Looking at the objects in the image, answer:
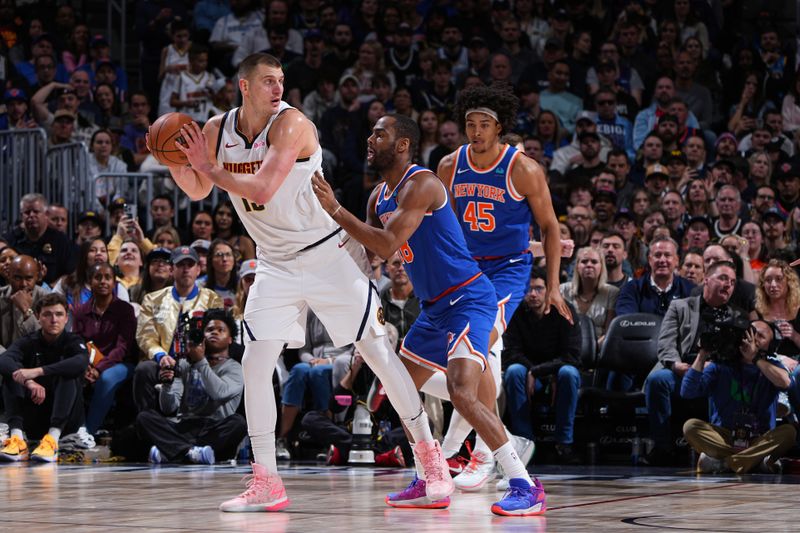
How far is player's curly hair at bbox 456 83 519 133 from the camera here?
6.77 m

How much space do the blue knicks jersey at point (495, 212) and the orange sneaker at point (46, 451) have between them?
14.4ft

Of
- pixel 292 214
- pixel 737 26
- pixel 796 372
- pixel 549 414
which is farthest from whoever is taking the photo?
pixel 737 26

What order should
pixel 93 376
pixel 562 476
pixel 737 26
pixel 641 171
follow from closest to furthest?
pixel 562 476, pixel 93 376, pixel 641 171, pixel 737 26

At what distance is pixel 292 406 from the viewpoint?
33.1 feet

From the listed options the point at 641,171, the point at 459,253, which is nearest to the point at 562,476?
the point at 459,253

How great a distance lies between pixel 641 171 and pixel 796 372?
4.85 m

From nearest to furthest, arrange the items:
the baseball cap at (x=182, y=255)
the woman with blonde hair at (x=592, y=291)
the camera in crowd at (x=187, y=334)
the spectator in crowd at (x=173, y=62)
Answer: the camera in crowd at (x=187, y=334)
the woman with blonde hair at (x=592, y=291)
the baseball cap at (x=182, y=255)
the spectator in crowd at (x=173, y=62)

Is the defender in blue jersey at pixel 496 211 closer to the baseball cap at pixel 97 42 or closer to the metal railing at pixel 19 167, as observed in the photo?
the metal railing at pixel 19 167

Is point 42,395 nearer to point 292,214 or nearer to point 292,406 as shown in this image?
point 292,406

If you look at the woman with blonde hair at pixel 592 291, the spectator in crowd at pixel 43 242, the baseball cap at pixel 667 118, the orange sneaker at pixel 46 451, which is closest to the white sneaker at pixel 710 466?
the woman with blonde hair at pixel 592 291

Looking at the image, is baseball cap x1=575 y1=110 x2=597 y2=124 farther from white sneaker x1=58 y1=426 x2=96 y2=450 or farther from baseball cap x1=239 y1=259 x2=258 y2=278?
white sneaker x1=58 y1=426 x2=96 y2=450

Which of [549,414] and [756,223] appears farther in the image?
[756,223]

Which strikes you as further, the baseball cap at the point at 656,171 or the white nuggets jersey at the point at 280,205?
the baseball cap at the point at 656,171

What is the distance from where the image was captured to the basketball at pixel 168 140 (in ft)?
19.6
